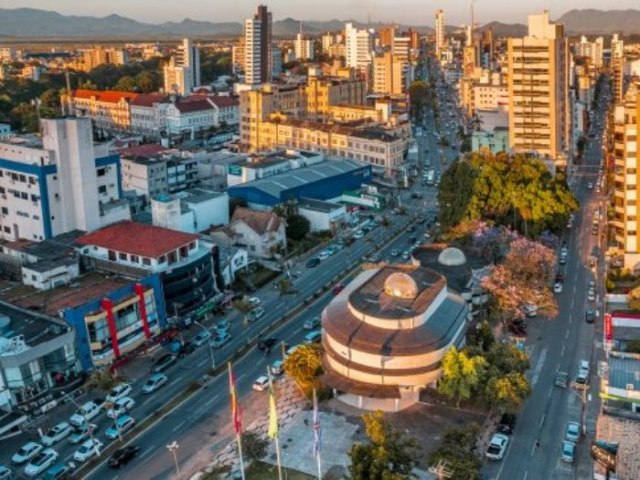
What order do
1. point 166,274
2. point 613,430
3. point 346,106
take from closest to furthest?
point 613,430
point 166,274
point 346,106

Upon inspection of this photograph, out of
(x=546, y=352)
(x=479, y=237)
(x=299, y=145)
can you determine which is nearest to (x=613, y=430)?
(x=546, y=352)

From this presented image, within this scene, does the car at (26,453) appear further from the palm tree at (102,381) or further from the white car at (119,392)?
the white car at (119,392)

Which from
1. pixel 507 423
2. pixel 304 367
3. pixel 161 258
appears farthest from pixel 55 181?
pixel 507 423

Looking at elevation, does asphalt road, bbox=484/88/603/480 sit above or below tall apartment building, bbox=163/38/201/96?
below

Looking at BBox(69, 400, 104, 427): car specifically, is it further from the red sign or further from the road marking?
the red sign

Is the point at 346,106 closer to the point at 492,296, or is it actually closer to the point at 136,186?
the point at 136,186

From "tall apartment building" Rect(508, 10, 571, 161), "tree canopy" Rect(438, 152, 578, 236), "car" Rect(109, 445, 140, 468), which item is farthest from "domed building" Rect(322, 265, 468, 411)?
"tall apartment building" Rect(508, 10, 571, 161)
